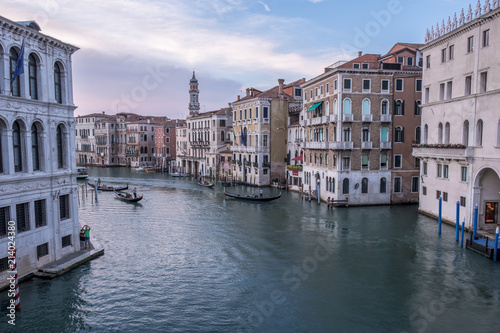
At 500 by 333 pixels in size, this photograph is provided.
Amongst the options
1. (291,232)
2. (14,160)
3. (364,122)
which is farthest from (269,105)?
(14,160)

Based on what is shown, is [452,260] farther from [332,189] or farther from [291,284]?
[332,189]

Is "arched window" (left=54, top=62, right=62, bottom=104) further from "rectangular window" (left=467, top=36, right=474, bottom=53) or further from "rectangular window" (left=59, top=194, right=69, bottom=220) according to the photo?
"rectangular window" (left=467, top=36, right=474, bottom=53)

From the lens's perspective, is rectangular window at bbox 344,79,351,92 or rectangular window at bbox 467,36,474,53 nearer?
rectangular window at bbox 467,36,474,53

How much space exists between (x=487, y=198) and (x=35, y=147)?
20.4 m

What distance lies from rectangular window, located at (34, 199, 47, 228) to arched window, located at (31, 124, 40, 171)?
1207 millimetres

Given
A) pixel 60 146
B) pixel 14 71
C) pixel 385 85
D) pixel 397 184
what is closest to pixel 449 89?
pixel 385 85

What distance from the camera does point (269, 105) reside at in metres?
40.4

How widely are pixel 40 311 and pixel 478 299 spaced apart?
1349cm

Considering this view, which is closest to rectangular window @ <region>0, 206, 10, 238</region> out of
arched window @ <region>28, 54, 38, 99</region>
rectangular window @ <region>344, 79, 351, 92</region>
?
arched window @ <region>28, 54, 38, 99</region>

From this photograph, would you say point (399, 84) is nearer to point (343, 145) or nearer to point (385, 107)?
point (385, 107)

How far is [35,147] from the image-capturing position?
13.5m

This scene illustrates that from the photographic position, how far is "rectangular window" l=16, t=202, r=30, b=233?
12578mm

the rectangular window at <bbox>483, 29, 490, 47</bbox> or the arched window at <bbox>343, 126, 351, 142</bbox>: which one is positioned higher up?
the rectangular window at <bbox>483, 29, 490, 47</bbox>

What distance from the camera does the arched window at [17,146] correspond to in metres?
12.6
